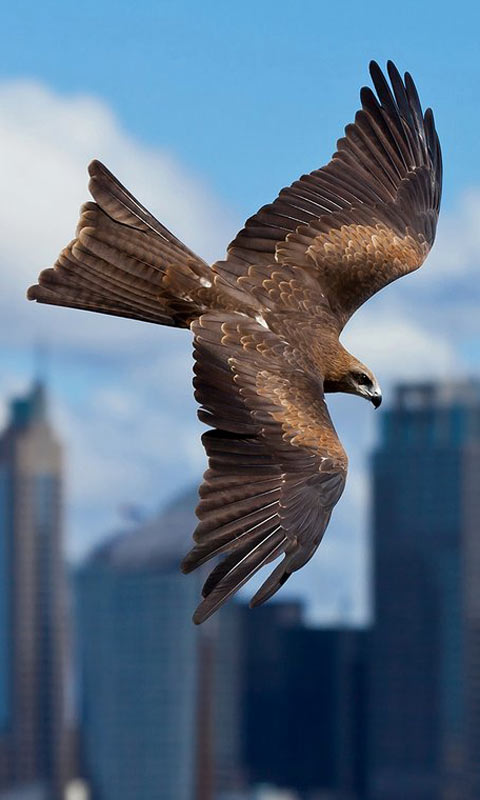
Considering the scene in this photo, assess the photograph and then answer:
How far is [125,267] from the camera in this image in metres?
16.1

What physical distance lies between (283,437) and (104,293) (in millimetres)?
1793

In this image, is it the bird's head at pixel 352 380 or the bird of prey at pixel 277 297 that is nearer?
the bird of prey at pixel 277 297

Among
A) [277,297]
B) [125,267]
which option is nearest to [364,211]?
[277,297]

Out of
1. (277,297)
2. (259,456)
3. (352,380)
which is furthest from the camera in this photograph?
(352,380)

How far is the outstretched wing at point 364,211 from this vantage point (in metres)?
17.1

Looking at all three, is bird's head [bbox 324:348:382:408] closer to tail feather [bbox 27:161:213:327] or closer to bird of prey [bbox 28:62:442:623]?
bird of prey [bbox 28:62:442:623]

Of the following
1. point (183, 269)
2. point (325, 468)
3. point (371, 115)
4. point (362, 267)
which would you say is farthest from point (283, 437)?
point (371, 115)

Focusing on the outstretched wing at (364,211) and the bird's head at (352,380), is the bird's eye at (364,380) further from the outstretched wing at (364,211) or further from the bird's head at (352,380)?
the outstretched wing at (364,211)

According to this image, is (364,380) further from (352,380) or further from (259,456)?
(259,456)

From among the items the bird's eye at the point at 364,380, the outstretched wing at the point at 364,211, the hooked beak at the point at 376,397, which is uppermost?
the outstretched wing at the point at 364,211

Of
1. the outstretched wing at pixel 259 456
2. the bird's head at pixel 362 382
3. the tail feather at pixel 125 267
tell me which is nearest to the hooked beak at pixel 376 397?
the bird's head at pixel 362 382

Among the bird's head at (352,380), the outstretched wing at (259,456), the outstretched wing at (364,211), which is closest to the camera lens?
the outstretched wing at (259,456)

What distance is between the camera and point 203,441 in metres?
14.5

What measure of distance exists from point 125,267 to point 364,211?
9.44 ft
